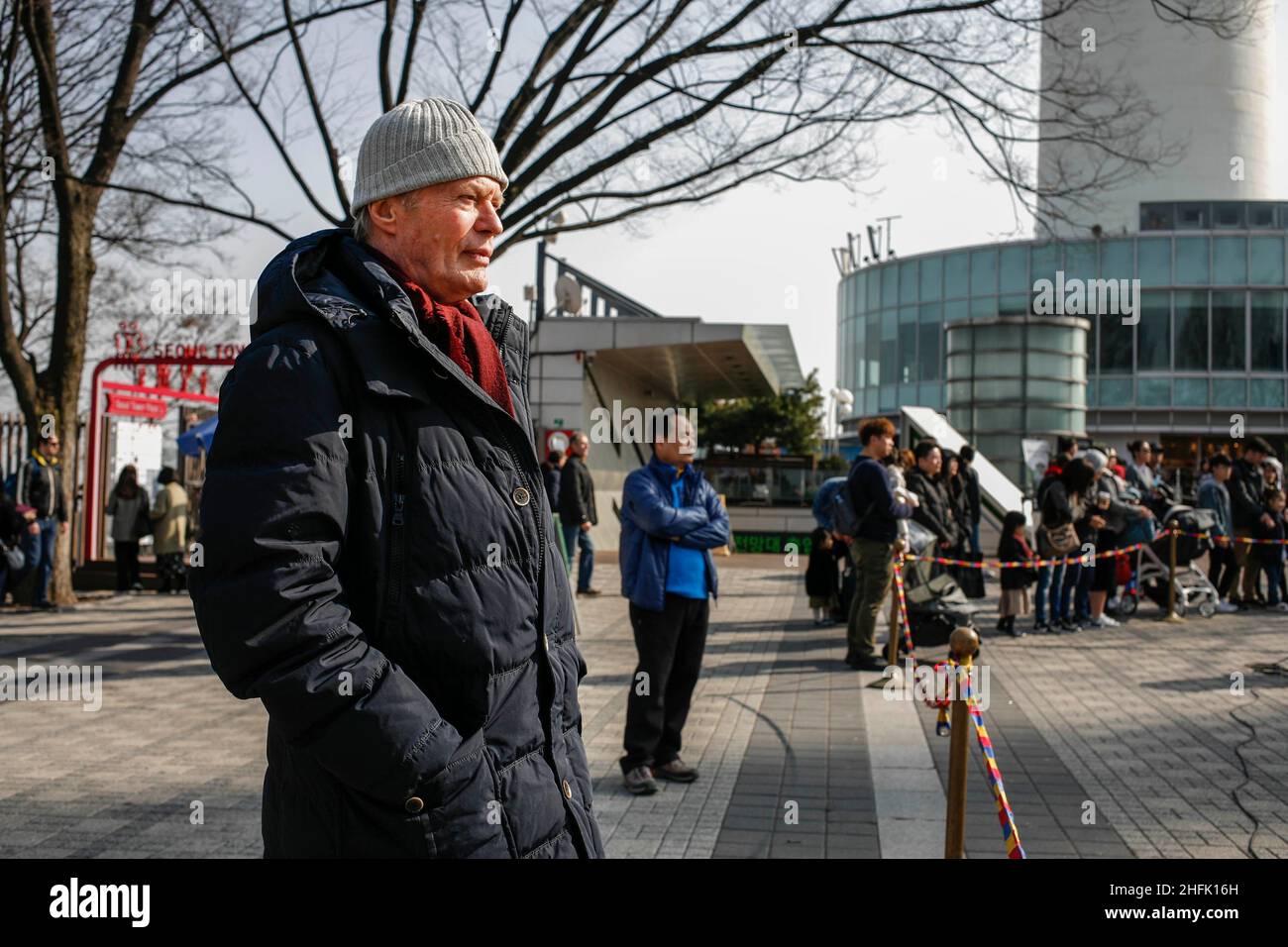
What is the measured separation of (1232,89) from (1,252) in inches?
2558

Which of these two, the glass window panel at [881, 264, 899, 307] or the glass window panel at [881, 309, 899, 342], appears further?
the glass window panel at [881, 264, 899, 307]

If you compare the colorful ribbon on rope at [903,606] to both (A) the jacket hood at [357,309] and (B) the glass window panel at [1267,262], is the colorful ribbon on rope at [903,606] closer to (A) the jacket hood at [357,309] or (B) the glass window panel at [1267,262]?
(A) the jacket hood at [357,309]

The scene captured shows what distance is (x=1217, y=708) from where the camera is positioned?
8148mm

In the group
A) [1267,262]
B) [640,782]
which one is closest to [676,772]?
[640,782]

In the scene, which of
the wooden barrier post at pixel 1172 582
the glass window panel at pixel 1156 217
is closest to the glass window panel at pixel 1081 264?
the glass window panel at pixel 1156 217

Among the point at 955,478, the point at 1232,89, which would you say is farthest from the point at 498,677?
the point at 1232,89

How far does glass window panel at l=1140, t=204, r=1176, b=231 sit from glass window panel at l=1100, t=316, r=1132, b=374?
5.97 metres

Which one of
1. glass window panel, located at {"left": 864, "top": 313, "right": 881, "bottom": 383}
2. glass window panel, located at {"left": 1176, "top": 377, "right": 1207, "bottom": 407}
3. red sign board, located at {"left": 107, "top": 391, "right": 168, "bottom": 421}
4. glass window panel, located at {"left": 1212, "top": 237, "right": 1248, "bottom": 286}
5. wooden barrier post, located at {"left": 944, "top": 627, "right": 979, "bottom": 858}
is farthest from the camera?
glass window panel, located at {"left": 864, "top": 313, "right": 881, "bottom": 383}

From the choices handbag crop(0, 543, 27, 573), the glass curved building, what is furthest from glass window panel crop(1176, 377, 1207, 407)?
handbag crop(0, 543, 27, 573)

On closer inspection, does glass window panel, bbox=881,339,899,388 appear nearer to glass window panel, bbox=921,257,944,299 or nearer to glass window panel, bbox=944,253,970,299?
glass window panel, bbox=921,257,944,299

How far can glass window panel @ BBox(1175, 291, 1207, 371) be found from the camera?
4484 cm

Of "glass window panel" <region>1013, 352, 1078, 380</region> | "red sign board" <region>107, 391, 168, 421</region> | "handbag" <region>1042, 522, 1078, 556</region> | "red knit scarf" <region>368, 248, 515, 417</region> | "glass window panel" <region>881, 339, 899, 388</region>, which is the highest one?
"glass window panel" <region>881, 339, 899, 388</region>

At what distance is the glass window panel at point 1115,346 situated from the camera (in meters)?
45.9

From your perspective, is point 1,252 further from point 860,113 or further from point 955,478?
point 955,478
